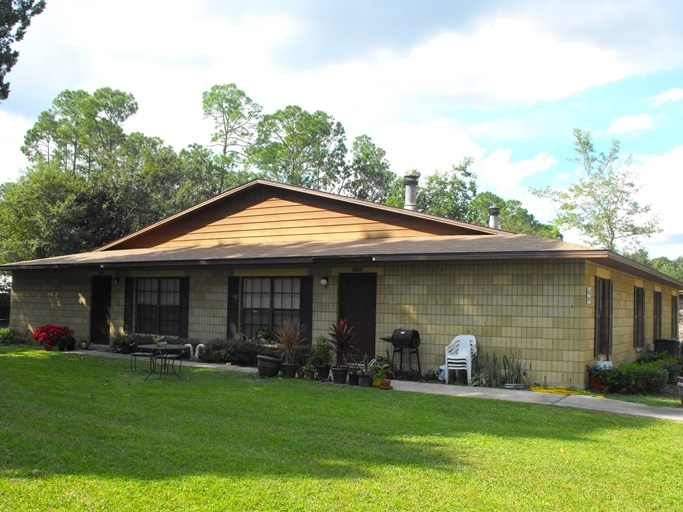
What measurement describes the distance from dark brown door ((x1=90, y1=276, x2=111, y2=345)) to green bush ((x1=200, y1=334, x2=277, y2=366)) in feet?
15.6

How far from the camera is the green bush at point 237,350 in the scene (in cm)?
1384

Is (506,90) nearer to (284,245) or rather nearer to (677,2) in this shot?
(677,2)

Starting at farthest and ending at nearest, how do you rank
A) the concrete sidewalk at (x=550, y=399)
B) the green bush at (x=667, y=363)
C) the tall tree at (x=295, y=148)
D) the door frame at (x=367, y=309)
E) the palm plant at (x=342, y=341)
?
1. the tall tree at (x=295, y=148)
2. the green bush at (x=667, y=363)
3. the door frame at (x=367, y=309)
4. the palm plant at (x=342, y=341)
5. the concrete sidewalk at (x=550, y=399)

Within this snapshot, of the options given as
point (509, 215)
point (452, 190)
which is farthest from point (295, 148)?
point (509, 215)

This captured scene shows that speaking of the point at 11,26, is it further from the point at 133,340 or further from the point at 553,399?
the point at 553,399

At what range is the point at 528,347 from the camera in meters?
11.2

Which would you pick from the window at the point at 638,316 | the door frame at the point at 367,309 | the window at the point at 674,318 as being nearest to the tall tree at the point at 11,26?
the door frame at the point at 367,309

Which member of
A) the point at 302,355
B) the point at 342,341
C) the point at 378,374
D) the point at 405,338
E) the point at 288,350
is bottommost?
the point at 378,374

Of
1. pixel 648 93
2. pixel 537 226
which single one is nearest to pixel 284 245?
pixel 648 93

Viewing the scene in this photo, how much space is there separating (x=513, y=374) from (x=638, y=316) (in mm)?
6983

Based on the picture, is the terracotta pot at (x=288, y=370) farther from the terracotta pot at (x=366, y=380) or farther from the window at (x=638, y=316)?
the window at (x=638, y=316)

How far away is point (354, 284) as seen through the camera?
13305 mm

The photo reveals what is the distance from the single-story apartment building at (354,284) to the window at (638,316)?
10 cm

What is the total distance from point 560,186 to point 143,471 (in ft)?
128
